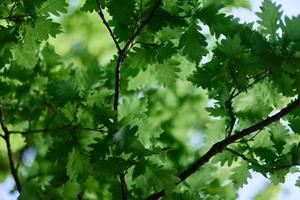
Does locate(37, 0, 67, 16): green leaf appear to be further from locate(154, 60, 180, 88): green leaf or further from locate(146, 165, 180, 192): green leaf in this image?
locate(146, 165, 180, 192): green leaf

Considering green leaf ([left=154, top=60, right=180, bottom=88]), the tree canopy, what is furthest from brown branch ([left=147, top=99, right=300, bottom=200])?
green leaf ([left=154, top=60, right=180, bottom=88])

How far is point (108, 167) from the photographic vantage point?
154 centimetres

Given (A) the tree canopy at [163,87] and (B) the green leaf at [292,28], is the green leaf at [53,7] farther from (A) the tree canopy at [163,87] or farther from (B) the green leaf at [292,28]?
(B) the green leaf at [292,28]

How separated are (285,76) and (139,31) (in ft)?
1.66

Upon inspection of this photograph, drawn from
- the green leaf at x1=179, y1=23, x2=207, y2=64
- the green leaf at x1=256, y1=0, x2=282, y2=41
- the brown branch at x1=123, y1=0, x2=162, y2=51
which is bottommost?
the green leaf at x1=256, y1=0, x2=282, y2=41

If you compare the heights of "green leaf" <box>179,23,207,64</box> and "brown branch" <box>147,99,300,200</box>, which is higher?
"green leaf" <box>179,23,207,64</box>

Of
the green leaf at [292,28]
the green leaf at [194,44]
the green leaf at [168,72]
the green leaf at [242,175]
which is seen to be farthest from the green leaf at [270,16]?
the green leaf at [242,175]

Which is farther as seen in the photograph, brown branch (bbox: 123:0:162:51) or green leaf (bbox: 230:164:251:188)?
green leaf (bbox: 230:164:251:188)

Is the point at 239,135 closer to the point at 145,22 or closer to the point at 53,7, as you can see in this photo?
the point at 145,22

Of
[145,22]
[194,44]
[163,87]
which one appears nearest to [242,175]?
[163,87]

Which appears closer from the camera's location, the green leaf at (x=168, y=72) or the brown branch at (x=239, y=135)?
the brown branch at (x=239, y=135)

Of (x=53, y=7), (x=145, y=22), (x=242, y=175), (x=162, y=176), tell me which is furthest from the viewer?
(x=242, y=175)

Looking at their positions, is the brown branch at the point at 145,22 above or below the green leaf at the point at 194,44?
above

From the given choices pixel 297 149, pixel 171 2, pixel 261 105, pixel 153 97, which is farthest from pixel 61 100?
pixel 153 97
